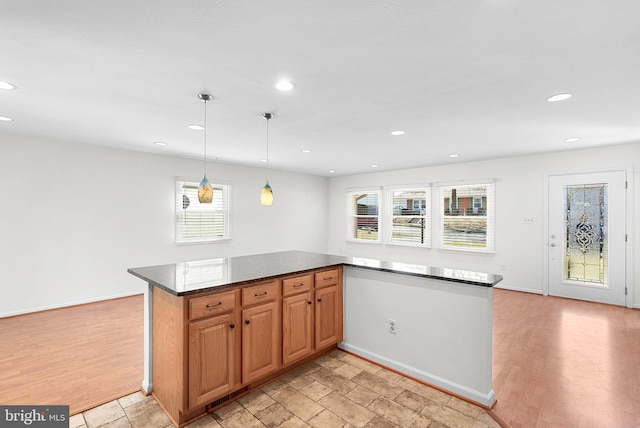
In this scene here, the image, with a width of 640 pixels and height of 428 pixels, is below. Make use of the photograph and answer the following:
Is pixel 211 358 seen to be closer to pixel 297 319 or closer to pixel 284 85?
pixel 297 319

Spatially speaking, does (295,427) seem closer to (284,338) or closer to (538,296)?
(284,338)

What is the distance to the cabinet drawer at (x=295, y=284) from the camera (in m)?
2.55

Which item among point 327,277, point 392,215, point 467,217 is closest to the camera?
point 327,277

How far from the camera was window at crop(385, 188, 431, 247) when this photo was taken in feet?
21.7

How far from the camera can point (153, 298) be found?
2.31 metres

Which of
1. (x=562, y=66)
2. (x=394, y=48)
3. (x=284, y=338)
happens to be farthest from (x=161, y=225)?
(x=562, y=66)

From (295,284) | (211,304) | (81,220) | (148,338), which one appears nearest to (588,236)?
(295,284)

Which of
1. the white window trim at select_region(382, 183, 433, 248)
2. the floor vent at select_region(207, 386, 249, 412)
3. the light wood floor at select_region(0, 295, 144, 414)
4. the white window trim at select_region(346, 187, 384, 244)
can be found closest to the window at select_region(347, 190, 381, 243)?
the white window trim at select_region(346, 187, 384, 244)

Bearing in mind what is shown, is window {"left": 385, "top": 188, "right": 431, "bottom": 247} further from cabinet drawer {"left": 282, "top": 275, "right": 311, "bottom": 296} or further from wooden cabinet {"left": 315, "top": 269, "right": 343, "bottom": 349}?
cabinet drawer {"left": 282, "top": 275, "right": 311, "bottom": 296}

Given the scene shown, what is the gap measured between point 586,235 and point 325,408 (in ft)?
16.6

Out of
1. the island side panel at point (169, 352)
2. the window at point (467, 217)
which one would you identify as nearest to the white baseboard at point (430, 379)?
the island side panel at point (169, 352)

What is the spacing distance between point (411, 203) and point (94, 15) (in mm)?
6307

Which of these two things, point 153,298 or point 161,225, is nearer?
point 153,298

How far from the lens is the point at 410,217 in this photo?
6.92m
